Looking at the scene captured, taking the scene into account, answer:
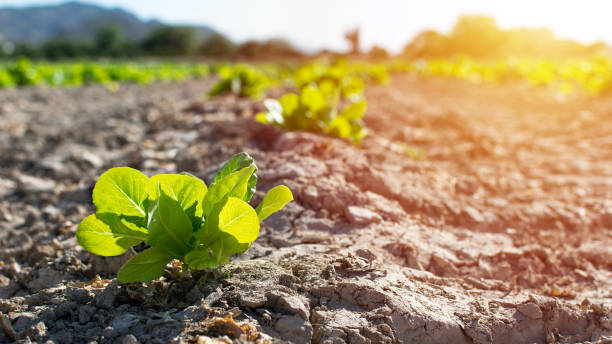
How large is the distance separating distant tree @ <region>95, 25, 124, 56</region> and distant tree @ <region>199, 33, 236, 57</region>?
23.0 feet

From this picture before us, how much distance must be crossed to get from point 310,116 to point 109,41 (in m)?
48.4

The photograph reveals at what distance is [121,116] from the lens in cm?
584

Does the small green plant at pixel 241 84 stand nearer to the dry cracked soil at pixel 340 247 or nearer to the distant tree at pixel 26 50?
the dry cracked soil at pixel 340 247

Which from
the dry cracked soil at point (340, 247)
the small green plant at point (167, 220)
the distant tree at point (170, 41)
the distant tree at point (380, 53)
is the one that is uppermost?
the distant tree at point (170, 41)

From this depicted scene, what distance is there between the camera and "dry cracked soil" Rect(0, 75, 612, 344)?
149 cm

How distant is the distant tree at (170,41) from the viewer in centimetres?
4347

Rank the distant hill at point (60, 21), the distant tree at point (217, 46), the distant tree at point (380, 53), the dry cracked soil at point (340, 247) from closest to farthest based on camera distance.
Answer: the dry cracked soil at point (340, 247), the distant tree at point (380, 53), the distant tree at point (217, 46), the distant hill at point (60, 21)

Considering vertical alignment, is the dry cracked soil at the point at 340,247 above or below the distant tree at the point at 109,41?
below

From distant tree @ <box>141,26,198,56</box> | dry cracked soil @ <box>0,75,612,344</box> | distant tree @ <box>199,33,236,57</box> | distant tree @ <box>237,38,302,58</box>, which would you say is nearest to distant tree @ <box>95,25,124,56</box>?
distant tree @ <box>141,26,198,56</box>

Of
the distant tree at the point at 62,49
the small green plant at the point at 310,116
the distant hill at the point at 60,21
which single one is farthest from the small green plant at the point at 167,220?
the distant hill at the point at 60,21

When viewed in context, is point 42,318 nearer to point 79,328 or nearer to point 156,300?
point 79,328

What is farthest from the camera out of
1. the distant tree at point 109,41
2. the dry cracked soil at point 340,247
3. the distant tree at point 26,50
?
the distant tree at point 109,41

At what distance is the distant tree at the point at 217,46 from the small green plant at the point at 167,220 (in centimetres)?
4001

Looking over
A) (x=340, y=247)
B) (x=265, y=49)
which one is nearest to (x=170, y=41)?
(x=265, y=49)
